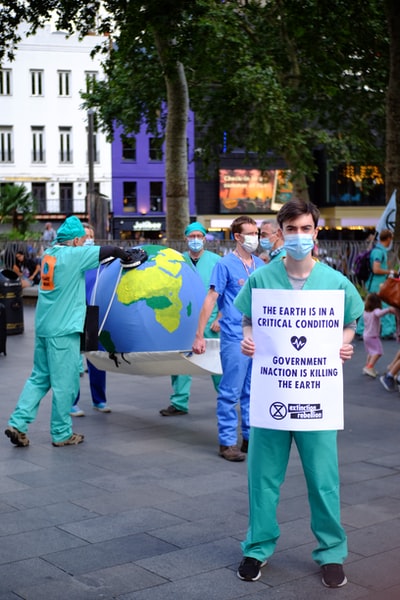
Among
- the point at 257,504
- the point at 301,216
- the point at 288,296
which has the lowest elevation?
the point at 257,504

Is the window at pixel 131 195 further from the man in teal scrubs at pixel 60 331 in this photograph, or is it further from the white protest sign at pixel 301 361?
the white protest sign at pixel 301 361

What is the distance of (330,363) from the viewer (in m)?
4.90

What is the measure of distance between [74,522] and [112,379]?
21.1ft

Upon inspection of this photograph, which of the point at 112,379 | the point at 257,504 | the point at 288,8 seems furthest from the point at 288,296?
the point at 288,8

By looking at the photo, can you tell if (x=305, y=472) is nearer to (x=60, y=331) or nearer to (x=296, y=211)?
(x=296, y=211)

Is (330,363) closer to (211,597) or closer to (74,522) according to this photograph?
(211,597)

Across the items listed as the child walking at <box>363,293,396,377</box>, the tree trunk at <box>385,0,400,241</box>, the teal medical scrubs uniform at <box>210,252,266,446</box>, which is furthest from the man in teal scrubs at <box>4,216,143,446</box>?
the tree trunk at <box>385,0,400,241</box>

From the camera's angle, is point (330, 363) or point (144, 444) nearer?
point (330, 363)

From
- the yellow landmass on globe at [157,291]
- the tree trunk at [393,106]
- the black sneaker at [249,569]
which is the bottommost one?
the black sneaker at [249,569]

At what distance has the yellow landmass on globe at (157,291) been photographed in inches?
324

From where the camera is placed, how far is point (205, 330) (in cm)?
864

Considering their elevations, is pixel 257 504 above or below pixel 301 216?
below

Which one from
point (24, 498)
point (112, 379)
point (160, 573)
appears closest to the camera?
point (160, 573)

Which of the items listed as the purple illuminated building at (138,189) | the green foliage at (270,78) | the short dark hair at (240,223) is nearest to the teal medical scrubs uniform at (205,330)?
the short dark hair at (240,223)
